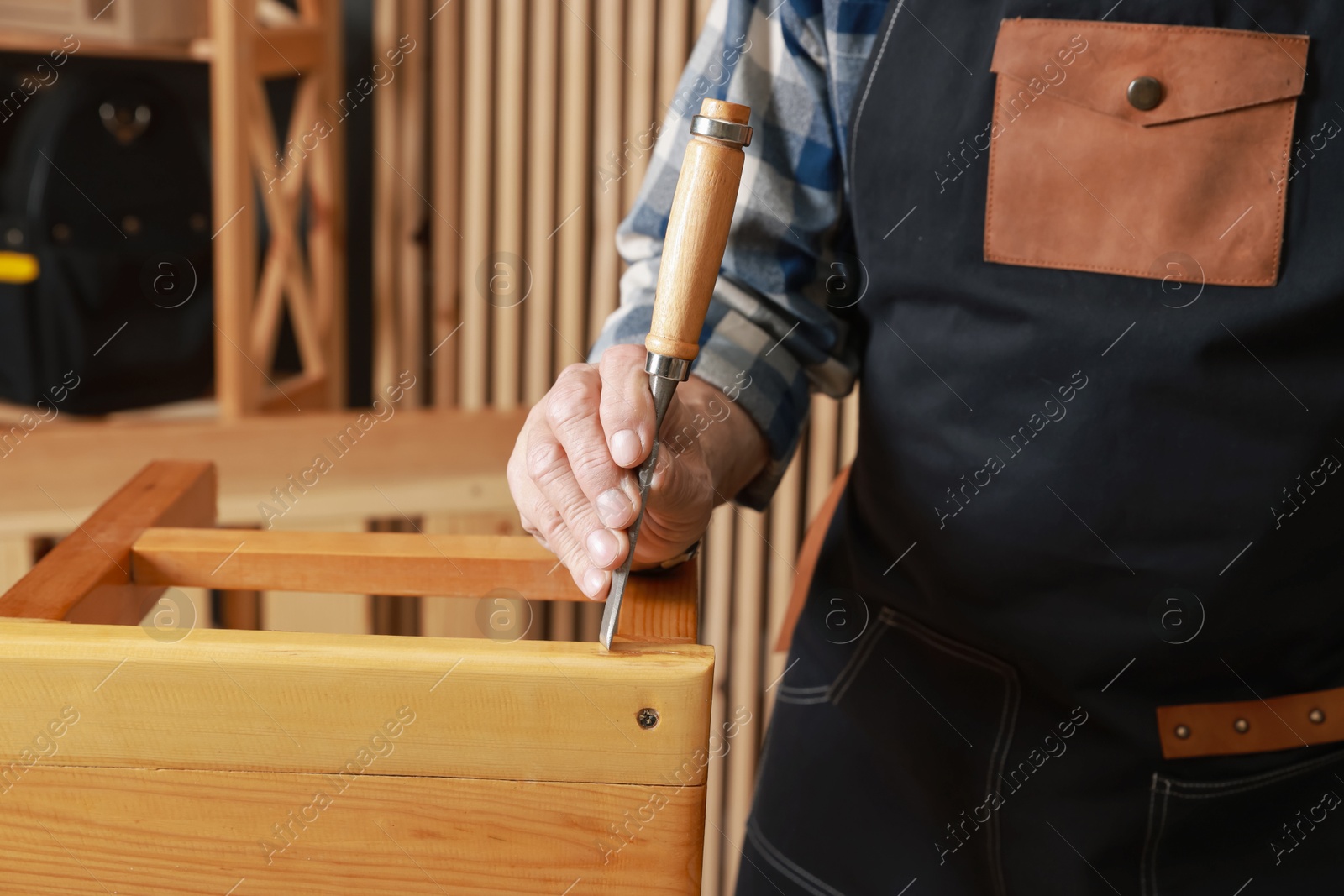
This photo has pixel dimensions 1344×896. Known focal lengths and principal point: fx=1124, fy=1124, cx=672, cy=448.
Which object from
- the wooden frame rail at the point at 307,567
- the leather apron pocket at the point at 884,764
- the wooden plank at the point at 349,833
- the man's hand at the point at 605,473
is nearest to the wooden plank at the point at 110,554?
the wooden frame rail at the point at 307,567

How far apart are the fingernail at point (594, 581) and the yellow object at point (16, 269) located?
1.37m

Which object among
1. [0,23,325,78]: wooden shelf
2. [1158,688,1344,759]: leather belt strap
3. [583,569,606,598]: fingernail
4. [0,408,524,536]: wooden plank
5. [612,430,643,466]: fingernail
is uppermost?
[0,23,325,78]: wooden shelf

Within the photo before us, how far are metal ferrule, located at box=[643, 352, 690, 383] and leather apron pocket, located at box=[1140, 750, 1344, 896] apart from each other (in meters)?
0.48

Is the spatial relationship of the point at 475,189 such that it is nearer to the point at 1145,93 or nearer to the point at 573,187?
the point at 573,187

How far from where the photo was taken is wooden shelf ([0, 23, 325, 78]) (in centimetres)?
155

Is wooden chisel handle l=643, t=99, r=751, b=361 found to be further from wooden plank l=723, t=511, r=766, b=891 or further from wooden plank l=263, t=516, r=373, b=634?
wooden plank l=723, t=511, r=766, b=891

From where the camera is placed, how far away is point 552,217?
6.38ft

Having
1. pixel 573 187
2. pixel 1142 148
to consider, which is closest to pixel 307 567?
pixel 1142 148

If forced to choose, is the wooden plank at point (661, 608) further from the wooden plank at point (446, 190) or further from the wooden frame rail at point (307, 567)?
the wooden plank at point (446, 190)

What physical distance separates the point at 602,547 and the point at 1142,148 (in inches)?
17.7

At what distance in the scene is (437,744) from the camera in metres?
0.51

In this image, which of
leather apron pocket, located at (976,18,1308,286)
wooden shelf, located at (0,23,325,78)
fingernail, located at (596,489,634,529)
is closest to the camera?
fingernail, located at (596,489,634,529)

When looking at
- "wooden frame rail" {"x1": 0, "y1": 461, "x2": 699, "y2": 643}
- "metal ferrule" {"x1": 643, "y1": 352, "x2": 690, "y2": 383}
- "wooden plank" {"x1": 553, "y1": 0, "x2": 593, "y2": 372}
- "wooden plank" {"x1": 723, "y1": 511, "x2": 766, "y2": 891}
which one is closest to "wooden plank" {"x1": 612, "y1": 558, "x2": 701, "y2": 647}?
"wooden frame rail" {"x1": 0, "y1": 461, "x2": 699, "y2": 643}

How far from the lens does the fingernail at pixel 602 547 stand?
599 mm
